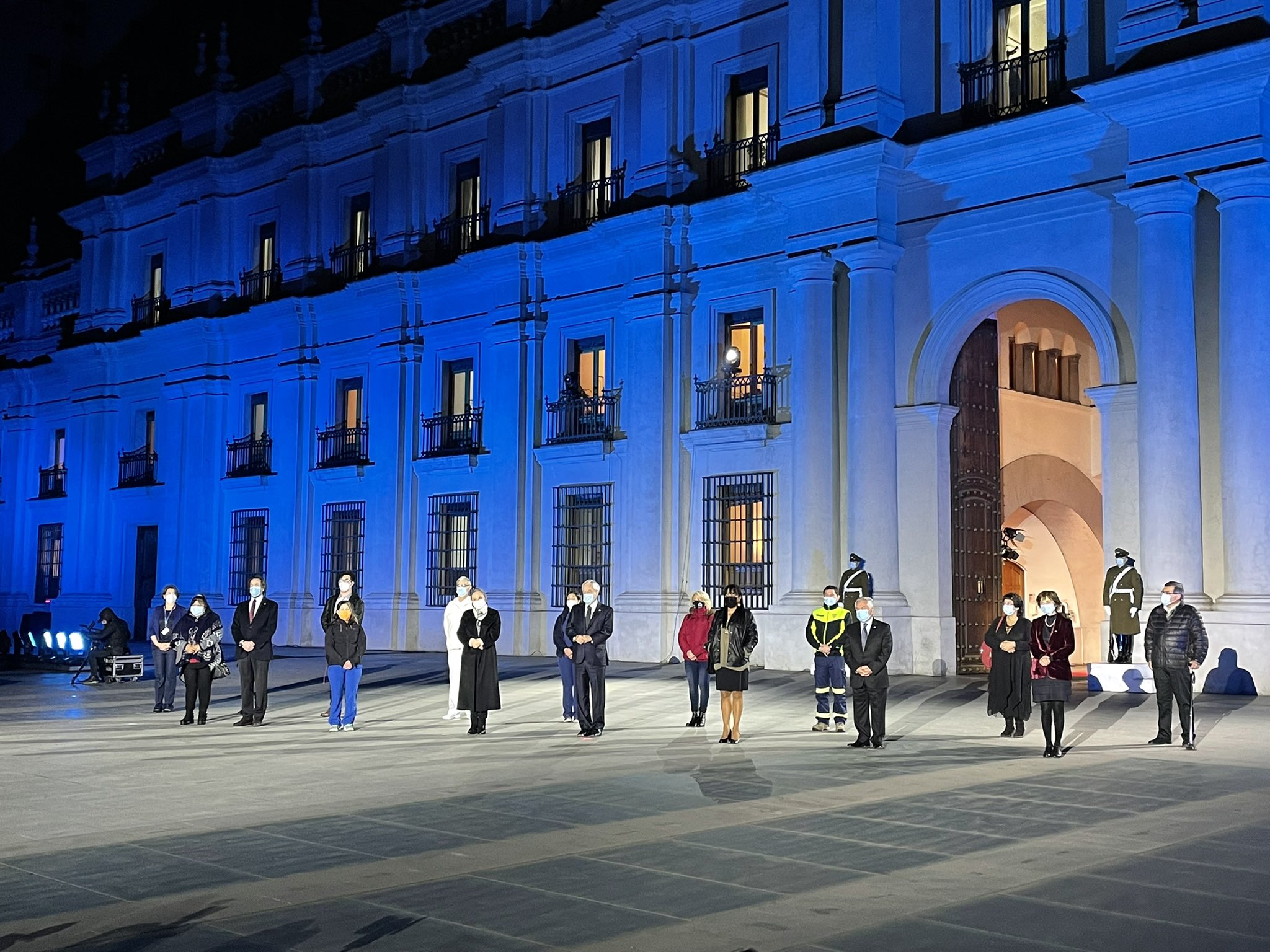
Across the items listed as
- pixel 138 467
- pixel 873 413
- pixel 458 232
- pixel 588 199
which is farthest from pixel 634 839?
pixel 138 467

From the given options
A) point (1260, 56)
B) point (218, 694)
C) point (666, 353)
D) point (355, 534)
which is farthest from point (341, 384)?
point (1260, 56)

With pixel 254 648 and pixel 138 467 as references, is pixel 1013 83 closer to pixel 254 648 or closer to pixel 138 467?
pixel 254 648

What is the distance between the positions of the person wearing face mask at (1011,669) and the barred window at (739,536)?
964cm

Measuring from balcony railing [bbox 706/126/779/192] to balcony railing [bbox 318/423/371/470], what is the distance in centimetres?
1091

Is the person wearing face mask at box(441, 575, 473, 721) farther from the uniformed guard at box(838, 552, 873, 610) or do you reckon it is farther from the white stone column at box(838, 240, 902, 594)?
the white stone column at box(838, 240, 902, 594)

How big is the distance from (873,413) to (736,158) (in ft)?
20.4

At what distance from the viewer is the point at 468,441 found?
29.8 m

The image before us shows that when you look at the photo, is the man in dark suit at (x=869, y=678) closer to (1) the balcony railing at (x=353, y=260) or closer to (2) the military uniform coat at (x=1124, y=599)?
(2) the military uniform coat at (x=1124, y=599)

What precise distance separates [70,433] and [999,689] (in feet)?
111

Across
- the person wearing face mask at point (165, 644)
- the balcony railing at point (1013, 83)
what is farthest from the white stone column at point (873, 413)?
the person wearing face mask at point (165, 644)

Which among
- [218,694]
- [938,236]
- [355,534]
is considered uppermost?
[938,236]

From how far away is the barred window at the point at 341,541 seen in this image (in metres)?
31.8

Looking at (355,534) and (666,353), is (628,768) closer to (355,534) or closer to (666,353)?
(666,353)

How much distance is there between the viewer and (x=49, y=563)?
41500 millimetres
